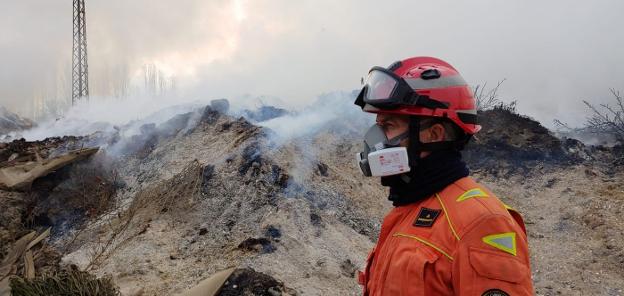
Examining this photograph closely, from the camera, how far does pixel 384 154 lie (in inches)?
75.3

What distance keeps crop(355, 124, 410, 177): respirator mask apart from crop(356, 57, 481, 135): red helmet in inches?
4.4

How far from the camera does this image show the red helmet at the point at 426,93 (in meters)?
1.89

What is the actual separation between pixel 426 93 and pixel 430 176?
35 cm

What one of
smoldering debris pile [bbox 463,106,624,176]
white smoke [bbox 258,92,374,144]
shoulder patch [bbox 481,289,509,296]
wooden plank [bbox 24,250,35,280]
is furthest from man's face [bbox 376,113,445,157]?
smoldering debris pile [bbox 463,106,624,176]

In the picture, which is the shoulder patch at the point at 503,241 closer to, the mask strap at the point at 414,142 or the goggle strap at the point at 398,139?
the mask strap at the point at 414,142

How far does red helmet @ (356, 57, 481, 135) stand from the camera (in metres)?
1.89

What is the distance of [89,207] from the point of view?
939 cm

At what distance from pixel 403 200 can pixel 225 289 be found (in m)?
3.90

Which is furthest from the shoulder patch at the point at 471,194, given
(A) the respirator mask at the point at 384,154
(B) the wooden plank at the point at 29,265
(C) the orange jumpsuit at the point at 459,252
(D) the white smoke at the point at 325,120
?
(D) the white smoke at the point at 325,120

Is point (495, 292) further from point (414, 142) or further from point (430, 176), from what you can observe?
point (414, 142)

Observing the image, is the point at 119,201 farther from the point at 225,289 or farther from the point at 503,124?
the point at 503,124

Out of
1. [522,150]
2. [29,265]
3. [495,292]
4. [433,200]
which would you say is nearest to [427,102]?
[433,200]

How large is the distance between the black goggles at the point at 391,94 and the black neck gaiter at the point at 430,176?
0.70ft

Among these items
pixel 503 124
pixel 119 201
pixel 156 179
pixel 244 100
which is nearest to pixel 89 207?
pixel 119 201
